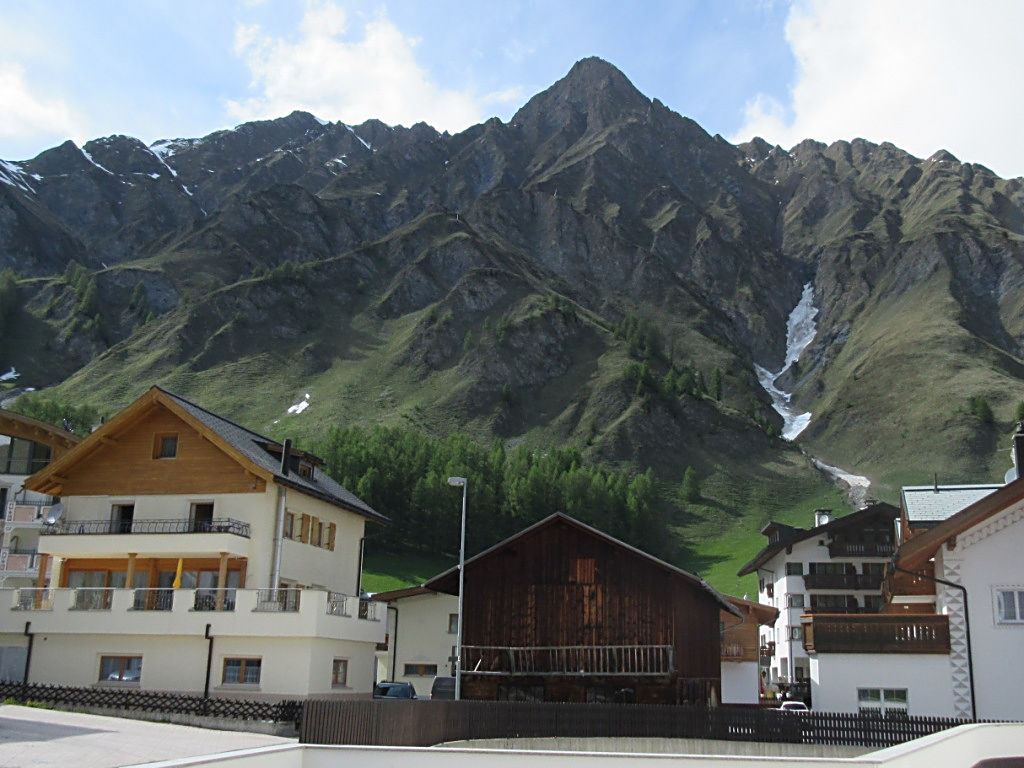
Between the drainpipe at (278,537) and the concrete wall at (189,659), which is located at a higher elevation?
the drainpipe at (278,537)

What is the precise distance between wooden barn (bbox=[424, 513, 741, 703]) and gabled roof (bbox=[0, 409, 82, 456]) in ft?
75.3

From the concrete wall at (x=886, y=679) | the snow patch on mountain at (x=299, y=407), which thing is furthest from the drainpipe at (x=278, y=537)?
the snow patch on mountain at (x=299, y=407)

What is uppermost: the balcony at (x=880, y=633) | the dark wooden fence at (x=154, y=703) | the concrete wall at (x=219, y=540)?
the concrete wall at (x=219, y=540)

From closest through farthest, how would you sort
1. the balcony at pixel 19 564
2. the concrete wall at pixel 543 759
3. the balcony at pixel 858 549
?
the concrete wall at pixel 543 759 → the balcony at pixel 19 564 → the balcony at pixel 858 549

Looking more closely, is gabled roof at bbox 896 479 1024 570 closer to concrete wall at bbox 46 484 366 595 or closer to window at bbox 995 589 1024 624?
window at bbox 995 589 1024 624

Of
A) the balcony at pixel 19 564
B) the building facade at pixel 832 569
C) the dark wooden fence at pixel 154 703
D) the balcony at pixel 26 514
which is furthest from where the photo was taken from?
the building facade at pixel 832 569

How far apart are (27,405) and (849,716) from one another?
130099 millimetres

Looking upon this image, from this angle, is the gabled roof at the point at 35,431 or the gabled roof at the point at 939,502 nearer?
the gabled roof at the point at 939,502

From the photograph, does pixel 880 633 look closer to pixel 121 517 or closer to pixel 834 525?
pixel 121 517

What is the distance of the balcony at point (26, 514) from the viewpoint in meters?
47.0

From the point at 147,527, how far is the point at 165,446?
131 inches

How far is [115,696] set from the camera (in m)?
31.0

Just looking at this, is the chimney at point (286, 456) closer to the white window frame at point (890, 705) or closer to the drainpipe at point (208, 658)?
the drainpipe at point (208, 658)

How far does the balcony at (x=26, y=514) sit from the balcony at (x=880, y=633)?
34123mm
